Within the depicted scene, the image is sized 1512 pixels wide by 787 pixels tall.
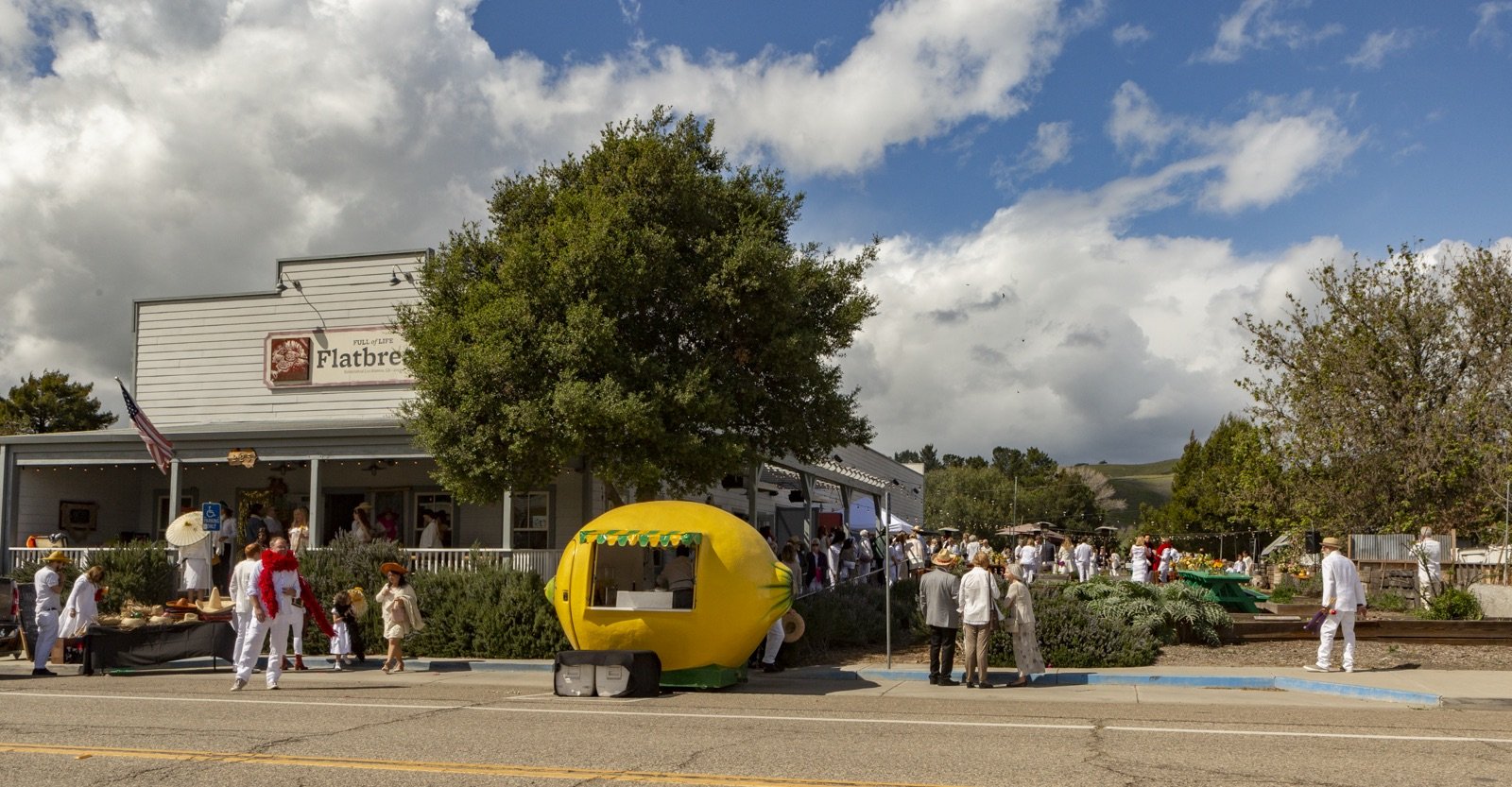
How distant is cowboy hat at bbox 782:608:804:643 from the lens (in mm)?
15578

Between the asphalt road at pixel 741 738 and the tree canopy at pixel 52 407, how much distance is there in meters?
44.4

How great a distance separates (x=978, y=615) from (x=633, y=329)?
7.87 metres

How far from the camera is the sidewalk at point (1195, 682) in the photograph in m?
13.0

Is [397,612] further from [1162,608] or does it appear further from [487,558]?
[1162,608]

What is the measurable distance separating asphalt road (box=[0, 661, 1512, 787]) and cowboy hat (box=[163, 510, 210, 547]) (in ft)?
22.1

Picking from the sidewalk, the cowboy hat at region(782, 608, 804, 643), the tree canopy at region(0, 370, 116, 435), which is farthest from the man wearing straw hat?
the tree canopy at region(0, 370, 116, 435)

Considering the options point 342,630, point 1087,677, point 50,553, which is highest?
point 50,553

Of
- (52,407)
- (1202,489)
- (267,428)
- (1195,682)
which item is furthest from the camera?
(1202,489)

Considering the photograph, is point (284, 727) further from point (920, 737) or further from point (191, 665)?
point (191, 665)

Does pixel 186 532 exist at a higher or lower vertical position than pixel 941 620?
higher

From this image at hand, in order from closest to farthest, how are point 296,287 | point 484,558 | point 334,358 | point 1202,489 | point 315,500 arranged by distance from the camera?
point 484,558, point 315,500, point 334,358, point 296,287, point 1202,489

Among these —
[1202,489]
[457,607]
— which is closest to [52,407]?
[457,607]

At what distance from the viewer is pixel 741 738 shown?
9781 mm

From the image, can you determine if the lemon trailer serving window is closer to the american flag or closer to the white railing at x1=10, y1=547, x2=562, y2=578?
the white railing at x1=10, y1=547, x2=562, y2=578
